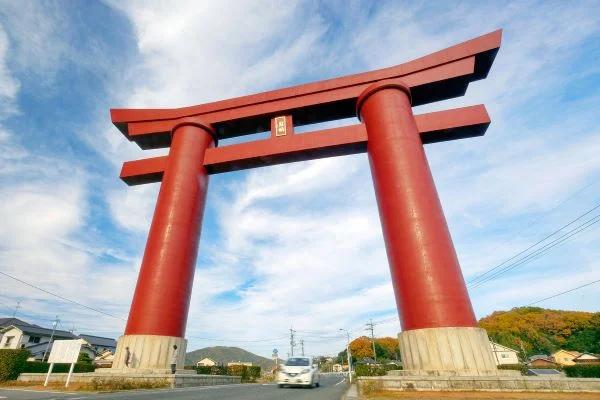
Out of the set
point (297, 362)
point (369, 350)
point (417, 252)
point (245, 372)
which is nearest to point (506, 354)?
point (369, 350)

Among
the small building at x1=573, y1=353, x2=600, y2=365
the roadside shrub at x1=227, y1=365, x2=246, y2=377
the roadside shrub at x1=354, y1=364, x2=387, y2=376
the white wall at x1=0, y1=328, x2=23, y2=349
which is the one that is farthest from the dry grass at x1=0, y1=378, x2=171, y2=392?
the small building at x1=573, y1=353, x2=600, y2=365

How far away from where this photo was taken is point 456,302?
30.6 ft

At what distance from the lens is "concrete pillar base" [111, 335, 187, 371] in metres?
11.0

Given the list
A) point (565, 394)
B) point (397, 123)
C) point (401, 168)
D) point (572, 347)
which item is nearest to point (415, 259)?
point (401, 168)

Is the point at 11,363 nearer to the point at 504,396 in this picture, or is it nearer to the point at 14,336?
the point at 504,396

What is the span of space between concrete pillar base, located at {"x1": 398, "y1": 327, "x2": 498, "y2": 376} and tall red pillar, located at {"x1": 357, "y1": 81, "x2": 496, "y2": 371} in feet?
0.08

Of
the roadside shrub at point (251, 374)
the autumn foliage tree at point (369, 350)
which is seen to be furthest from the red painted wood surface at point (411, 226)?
the autumn foliage tree at point (369, 350)

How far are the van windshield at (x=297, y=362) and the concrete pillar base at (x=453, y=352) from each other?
5.09 metres

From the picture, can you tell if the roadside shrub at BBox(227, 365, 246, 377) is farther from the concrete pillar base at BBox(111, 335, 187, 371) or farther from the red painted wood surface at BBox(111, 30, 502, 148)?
the red painted wood surface at BBox(111, 30, 502, 148)

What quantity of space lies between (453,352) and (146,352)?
10392 mm

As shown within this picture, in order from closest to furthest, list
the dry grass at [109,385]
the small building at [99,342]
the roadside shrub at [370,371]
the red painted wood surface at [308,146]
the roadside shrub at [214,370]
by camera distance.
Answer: the dry grass at [109,385] → the red painted wood surface at [308,146] → the roadside shrub at [214,370] → the roadside shrub at [370,371] → the small building at [99,342]

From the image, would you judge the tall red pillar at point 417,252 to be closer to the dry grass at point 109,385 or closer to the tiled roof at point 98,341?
the dry grass at point 109,385

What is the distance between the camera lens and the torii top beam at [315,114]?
1370 centimetres

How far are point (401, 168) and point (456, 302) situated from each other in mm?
4975
